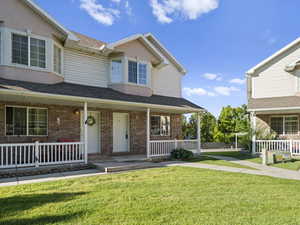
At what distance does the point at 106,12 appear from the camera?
535 inches

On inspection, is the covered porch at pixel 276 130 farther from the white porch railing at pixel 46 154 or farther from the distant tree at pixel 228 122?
the white porch railing at pixel 46 154

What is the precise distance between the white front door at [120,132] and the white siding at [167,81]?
10.2 ft

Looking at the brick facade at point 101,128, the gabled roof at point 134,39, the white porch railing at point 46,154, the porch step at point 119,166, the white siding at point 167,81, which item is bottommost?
the porch step at point 119,166

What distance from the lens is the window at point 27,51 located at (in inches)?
366

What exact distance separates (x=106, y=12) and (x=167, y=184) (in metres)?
11.4

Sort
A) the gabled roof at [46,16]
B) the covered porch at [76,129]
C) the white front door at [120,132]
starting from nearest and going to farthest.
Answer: the covered porch at [76,129] → the gabled roof at [46,16] → the white front door at [120,132]

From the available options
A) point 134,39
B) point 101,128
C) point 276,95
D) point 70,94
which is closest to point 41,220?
point 70,94

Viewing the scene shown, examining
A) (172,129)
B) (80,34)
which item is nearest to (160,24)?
(80,34)

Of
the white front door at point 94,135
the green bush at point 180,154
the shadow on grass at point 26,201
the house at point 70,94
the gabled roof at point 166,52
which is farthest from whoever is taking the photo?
the gabled roof at point 166,52

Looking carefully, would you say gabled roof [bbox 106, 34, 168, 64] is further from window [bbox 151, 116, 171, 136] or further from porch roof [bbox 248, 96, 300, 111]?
porch roof [bbox 248, 96, 300, 111]

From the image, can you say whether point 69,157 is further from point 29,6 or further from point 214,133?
point 214,133

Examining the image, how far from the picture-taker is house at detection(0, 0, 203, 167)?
29.6ft

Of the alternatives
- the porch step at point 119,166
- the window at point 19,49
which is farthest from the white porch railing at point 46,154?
the window at point 19,49

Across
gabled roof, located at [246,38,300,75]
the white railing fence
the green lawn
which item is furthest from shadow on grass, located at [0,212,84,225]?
gabled roof, located at [246,38,300,75]
